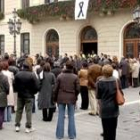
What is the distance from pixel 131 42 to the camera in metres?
27.4

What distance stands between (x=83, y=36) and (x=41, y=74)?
18.3 metres

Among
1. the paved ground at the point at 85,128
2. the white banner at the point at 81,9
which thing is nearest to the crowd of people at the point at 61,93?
the paved ground at the point at 85,128

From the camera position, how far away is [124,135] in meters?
10.6

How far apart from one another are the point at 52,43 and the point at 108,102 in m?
24.1

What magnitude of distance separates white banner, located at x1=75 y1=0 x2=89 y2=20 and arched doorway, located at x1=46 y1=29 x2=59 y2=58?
401 cm

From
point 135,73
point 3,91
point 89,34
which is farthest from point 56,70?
point 89,34

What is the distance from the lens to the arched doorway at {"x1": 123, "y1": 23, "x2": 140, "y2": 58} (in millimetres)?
27097

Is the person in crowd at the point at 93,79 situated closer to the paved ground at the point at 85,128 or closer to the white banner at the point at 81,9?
the paved ground at the point at 85,128

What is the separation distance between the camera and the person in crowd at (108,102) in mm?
8711

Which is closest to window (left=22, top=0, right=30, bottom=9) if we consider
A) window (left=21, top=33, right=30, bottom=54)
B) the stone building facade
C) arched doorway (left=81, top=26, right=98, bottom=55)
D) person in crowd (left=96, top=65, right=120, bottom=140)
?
the stone building facade

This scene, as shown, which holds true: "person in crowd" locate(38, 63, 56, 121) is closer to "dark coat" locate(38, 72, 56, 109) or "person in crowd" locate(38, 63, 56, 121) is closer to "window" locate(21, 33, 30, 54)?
"dark coat" locate(38, 72, 56, 109)

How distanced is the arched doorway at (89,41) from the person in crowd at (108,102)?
20685mm

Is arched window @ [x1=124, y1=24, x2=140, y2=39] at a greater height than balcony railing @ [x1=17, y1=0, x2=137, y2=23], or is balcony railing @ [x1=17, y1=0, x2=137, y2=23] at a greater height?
balcony railing @ [x1=17, y1=0, x2=137, y2=23]

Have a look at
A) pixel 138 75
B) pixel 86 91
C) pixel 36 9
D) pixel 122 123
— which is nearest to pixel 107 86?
pixel 122 123
